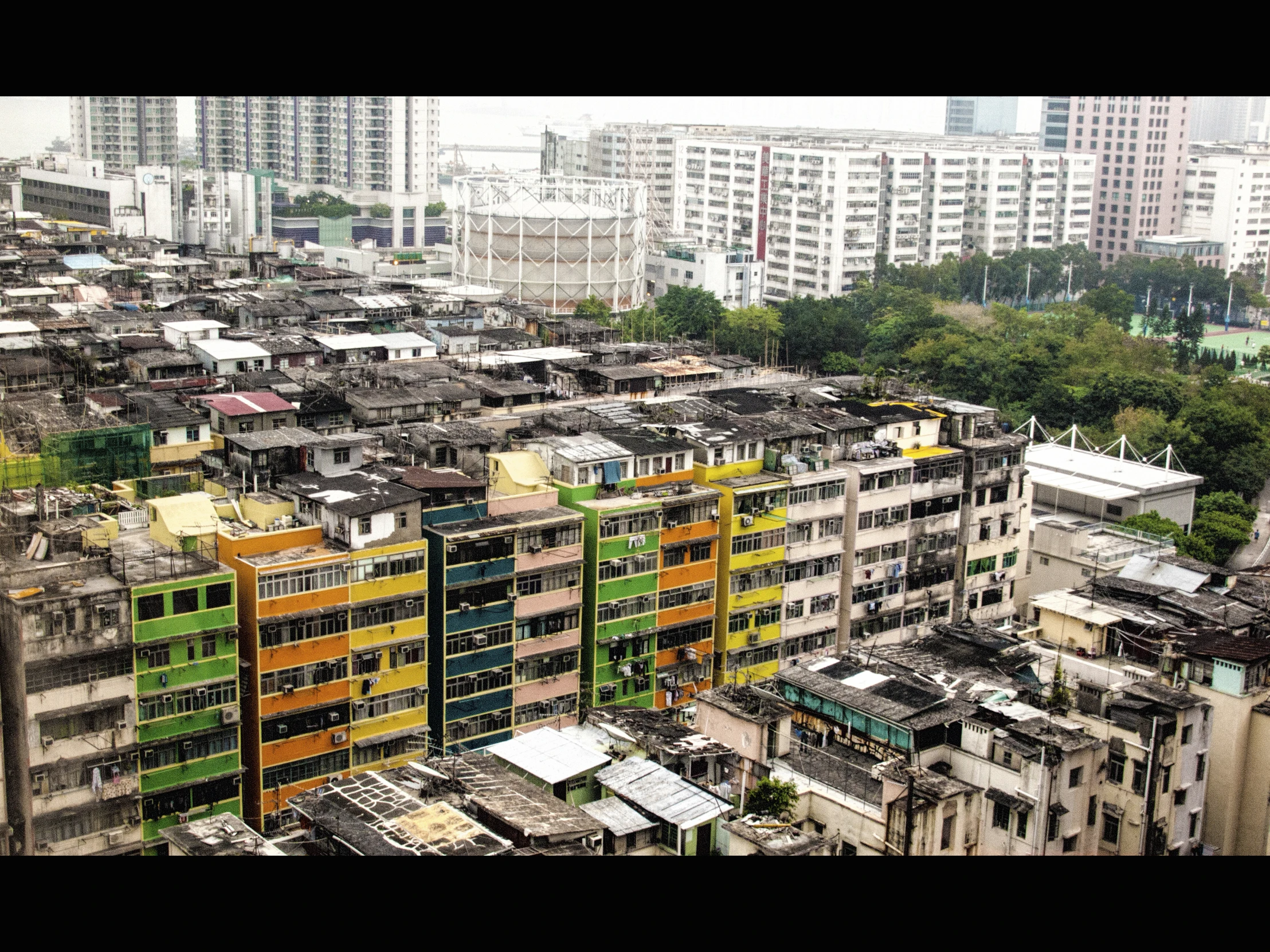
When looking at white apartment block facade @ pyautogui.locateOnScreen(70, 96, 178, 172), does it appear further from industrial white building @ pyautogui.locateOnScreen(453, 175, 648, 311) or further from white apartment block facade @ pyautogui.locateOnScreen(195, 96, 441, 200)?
industrial white building @ pyautogui.locateOnScreen(453, 175, 648, 311)

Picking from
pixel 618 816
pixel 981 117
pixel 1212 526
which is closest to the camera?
pixel 618 816

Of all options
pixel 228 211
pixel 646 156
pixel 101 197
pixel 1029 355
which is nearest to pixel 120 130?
pixel 228 211

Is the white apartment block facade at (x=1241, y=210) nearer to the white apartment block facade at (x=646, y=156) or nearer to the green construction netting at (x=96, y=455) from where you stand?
the white apartment block facade at (x=646, y=156)

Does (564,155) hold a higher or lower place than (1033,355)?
higher

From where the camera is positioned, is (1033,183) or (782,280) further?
(1033,183)

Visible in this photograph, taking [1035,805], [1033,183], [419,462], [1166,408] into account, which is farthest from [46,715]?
[1033,183]

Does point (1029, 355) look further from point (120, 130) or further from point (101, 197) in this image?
point (120, 130)
